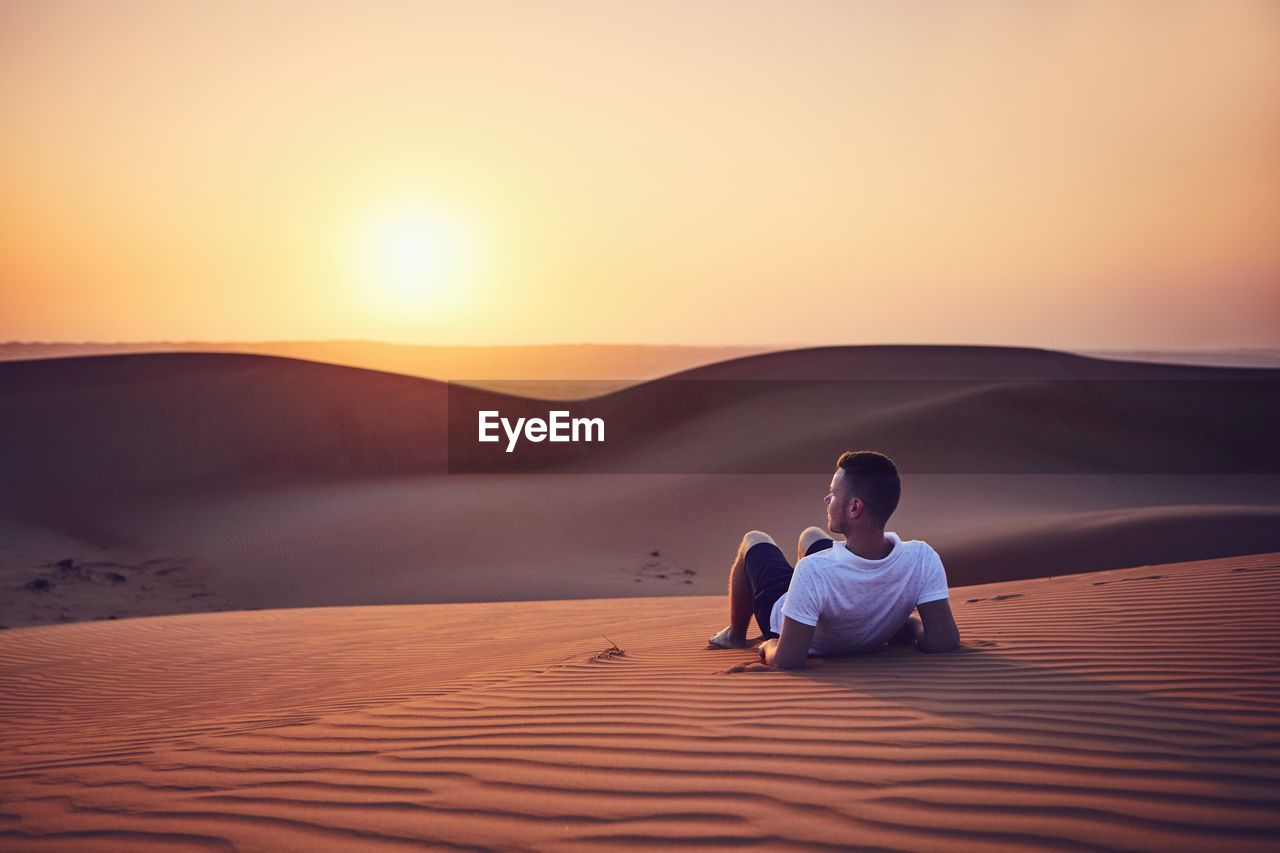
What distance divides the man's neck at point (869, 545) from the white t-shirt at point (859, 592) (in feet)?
0.08

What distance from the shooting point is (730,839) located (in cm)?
262

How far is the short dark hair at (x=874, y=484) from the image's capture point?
418 cm

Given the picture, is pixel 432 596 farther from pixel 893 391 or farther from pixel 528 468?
pixel 893 391

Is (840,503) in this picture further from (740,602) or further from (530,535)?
(530,535)

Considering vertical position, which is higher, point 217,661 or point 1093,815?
point 1093,815

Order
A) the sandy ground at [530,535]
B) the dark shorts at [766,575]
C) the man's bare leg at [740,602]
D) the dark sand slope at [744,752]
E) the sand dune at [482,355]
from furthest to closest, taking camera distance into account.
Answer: the sand dune at [482,355] < the sandy ground at [530,535] < the man's bare leg at [740,602] < the dark shorts at [766,575] < the dark sand slope at [744,752]

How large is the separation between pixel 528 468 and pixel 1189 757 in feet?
96.4

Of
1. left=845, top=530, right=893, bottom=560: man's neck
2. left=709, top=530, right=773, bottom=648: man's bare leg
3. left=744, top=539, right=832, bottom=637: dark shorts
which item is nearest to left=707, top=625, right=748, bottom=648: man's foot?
left=709, top=530, right=773, bottom=648: man's bare leg

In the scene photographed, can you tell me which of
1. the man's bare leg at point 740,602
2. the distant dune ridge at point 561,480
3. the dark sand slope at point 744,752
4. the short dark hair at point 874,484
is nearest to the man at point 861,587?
the short dark hair at point 874,484

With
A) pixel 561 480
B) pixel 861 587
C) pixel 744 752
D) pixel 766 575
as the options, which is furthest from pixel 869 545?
pixel 561 480

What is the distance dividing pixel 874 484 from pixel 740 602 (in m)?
1.60

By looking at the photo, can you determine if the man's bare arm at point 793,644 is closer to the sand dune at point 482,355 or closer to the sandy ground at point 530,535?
the sandy ground at point 530,535

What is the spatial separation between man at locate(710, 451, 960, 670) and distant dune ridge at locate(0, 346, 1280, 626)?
33.0 feet

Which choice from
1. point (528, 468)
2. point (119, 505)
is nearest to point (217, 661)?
point (119, 505)
